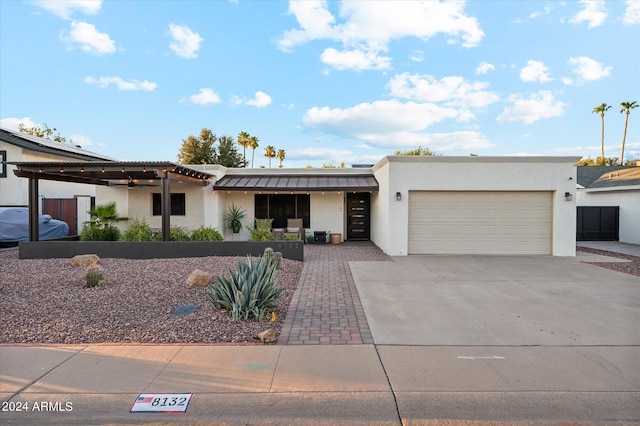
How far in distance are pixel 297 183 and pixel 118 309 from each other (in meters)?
10.5

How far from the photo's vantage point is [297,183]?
1560 cm

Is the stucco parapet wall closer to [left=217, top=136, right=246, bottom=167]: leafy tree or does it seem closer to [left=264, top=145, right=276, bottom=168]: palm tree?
[left=217, top=136, right=246, bottom=167]: leafy tree

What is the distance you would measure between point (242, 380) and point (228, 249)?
25.6 ft

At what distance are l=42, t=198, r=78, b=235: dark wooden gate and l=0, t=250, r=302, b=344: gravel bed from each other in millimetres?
7838

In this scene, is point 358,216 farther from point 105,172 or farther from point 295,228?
point 105,172

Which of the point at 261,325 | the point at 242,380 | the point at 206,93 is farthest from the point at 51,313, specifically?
the point at 206,93

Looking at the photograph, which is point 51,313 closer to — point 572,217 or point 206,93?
point 572,217

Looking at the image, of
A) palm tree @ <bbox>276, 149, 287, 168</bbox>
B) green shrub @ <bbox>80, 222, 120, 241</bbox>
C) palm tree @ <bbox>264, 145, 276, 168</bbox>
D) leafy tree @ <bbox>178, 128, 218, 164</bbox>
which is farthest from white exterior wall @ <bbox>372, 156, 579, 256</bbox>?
palm tree @ <bbox>276, 149, 287, 168</bbox>

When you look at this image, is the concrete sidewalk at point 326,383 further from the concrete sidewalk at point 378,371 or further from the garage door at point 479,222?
the garage door at point 479,222

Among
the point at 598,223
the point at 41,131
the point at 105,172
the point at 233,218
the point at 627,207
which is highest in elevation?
the point at 41,131

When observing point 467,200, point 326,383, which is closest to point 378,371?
point 326,383

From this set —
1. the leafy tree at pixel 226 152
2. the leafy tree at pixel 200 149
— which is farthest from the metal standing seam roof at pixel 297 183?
the leafy tree at pixel 200 149

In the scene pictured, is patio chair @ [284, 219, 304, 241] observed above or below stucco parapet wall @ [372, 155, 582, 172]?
below

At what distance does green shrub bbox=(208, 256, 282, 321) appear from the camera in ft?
17.6
